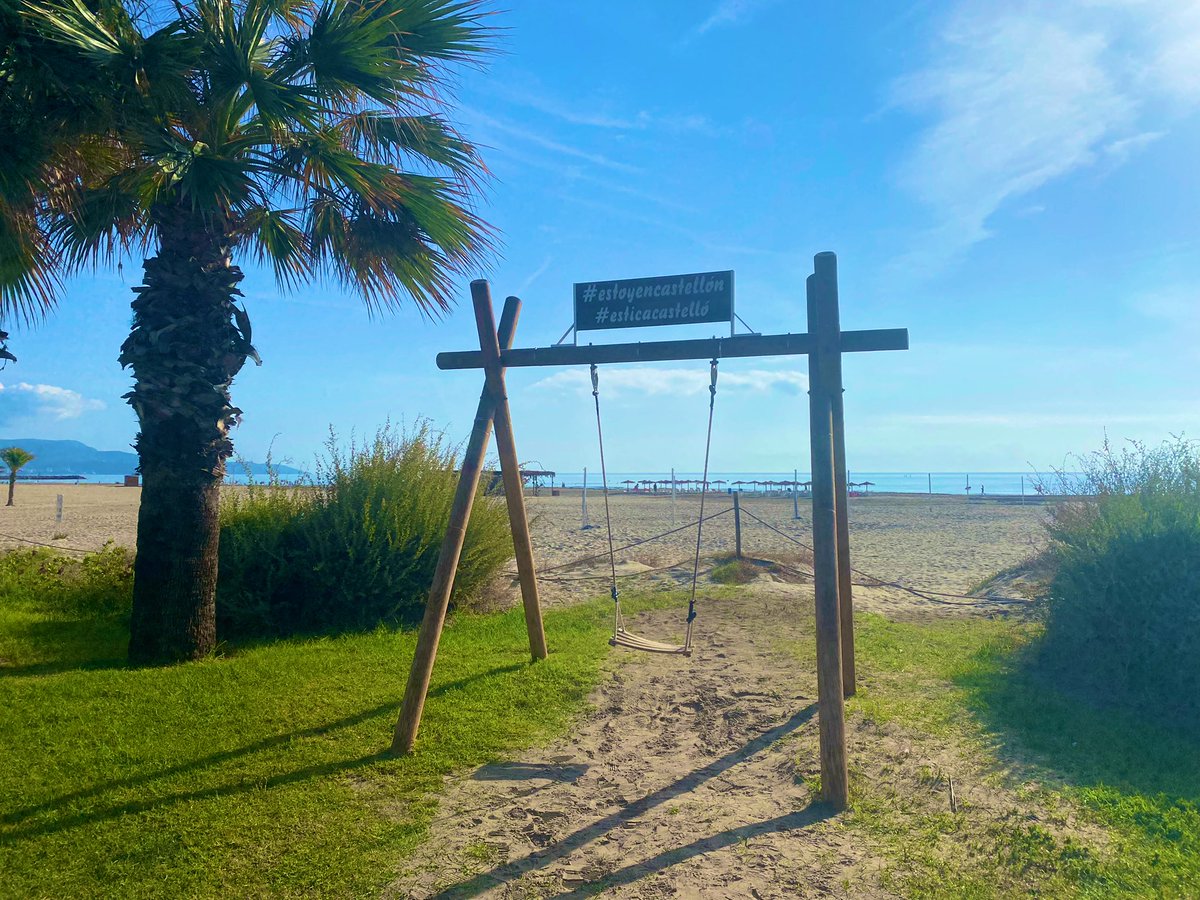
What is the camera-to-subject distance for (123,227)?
661cm

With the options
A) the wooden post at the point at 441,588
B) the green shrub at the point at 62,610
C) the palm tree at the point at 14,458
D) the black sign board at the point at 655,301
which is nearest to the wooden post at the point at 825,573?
the black sign board at the point at 655,301

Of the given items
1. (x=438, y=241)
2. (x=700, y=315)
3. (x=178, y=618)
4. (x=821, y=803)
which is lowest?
(x=821, y=803)

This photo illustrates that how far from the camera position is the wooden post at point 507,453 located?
18.5 feet

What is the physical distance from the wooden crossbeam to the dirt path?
2.42 meters

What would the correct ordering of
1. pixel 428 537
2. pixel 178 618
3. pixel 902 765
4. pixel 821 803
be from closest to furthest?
pixel 821 803
pixel 902 765
pixel 178 618
pixel 428 537

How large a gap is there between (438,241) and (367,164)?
2.85 feet

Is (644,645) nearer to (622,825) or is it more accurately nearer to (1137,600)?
(622,825)

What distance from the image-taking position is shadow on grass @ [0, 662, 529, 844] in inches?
140

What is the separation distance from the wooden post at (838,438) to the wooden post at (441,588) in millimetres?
2258

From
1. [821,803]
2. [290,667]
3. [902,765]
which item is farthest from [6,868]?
[902,765]

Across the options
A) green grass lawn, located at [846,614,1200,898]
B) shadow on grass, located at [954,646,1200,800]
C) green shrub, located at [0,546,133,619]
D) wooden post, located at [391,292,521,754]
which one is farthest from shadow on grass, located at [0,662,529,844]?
green shrub, located at [0,546,133,619]

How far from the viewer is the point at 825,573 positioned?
4250 mm

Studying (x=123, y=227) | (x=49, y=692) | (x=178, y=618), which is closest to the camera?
(x=49, y=692)

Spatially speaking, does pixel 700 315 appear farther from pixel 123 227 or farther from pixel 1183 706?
pixel 123 227
